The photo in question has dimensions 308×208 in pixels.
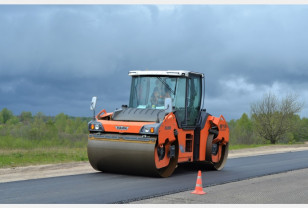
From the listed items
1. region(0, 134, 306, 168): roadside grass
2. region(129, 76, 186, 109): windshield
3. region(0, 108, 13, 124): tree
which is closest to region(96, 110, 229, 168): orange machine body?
region(129, 76, 186, 109): windshield

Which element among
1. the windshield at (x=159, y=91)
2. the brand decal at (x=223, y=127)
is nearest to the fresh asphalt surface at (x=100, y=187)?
the brand decal at (x=223, y=127)

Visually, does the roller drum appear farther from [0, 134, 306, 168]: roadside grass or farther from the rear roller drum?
[0, 134, 306, 168]: roadside grass

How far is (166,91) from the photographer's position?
12.7 metres

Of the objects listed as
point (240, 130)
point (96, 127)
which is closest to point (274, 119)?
point (240, 130)

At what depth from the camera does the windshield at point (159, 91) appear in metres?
12.6

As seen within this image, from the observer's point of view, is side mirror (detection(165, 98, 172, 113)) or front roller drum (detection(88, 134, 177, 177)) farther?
side mirror (detection(165, 98, 172, 113))

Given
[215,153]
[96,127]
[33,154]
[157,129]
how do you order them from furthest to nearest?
[33,154]
[215,153]
[96,127]
[157,129]

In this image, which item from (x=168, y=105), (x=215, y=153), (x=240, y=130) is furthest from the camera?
(x=240, y=130)

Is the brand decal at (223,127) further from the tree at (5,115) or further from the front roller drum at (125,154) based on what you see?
the tree at (5,115)

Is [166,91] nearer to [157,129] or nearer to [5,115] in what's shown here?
[157,129]

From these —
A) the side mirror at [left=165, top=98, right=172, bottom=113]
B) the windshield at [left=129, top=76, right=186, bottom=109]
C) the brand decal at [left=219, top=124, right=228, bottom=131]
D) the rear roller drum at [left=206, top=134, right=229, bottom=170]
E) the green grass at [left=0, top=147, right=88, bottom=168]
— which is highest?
the windshield at [left=129, top=76, right=186, bottom=109]

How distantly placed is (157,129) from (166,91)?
1803 mm

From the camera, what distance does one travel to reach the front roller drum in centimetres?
1113

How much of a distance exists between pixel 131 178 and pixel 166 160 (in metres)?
1.10
